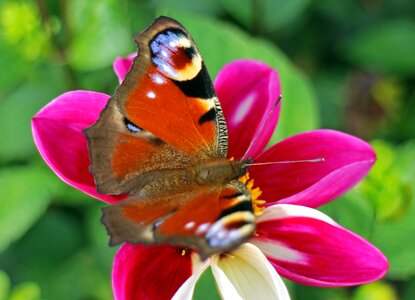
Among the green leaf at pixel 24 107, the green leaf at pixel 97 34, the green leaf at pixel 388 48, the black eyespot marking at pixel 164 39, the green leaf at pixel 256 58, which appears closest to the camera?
the black eyespot marking at pixel 164 39

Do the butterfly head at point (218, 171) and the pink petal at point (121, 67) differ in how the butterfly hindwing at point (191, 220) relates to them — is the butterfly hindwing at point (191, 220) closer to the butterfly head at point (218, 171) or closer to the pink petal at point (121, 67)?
the butterfly head at point (218, 171)

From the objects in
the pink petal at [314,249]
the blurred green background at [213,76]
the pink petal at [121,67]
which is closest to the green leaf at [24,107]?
the blurred green background at [213,76]

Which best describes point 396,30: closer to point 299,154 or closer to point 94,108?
point 299,154

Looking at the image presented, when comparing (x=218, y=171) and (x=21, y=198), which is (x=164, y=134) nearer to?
(x=218, y=171)

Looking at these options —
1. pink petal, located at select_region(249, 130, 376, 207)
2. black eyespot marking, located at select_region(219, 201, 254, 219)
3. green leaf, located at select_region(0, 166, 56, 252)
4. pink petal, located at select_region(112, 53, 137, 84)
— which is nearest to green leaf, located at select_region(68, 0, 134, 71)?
green leaf, located at select_region(0, 166, 56, 252)

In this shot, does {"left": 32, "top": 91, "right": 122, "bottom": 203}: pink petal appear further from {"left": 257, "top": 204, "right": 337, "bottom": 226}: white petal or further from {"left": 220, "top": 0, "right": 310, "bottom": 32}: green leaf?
{"left": 220, "top": 0, "right": 310, "bottom": 32}: green leaf
